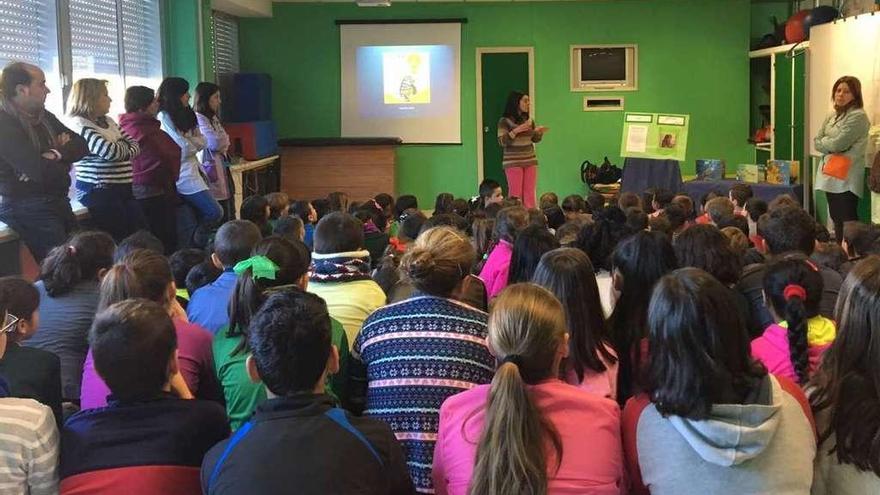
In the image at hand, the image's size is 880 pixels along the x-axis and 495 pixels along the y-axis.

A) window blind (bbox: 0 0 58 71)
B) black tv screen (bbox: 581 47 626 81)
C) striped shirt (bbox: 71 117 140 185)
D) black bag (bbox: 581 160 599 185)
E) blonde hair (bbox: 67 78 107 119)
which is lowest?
black bag (bbox: 581 160 599 185)

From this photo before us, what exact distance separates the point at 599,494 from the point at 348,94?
891cm

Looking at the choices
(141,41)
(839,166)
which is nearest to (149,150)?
(141,41)

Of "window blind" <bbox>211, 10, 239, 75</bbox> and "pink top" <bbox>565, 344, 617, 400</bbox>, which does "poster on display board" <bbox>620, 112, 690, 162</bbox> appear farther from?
"pink top" <bbox>565, 344, 617, 400</bbox>

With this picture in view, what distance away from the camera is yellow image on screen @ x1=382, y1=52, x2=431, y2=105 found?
10.2 meters

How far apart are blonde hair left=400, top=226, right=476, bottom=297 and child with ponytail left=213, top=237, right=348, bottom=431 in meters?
0.27

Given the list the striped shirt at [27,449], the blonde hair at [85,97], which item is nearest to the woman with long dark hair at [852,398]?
the striped shirt at [27,449]

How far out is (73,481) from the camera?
179 cm

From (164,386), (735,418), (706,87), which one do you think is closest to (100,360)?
(164,386)

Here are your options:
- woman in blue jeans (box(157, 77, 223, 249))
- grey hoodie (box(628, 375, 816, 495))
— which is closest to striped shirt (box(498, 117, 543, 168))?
woman in blue jeans (box(157, 77, 223, 249))

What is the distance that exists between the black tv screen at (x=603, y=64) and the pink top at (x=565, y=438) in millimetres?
8858

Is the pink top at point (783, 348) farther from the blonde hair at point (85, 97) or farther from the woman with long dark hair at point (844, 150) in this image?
the woman with long dark hair at point (844, 150)

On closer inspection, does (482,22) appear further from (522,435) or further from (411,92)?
(522,435)

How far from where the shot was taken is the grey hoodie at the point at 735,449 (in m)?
1.75

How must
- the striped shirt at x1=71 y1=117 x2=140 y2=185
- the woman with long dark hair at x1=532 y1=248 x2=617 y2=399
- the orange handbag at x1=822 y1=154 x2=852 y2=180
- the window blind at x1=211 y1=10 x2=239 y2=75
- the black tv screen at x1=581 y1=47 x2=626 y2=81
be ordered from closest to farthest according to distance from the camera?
1. the woman with long dark hair at x1=532 y1=248 x2=617 y2=399
2. the striped shirt at x1=71 y1=117 x2=140 y2=185
3. the orange handbag at x1=822 y1=154 x2=852 y2=180
4. the window blind at x1=211 y1=10 x2=239 y2=75
5. the black tv screen at x1=581 y1=47 x2=626 y2=81
